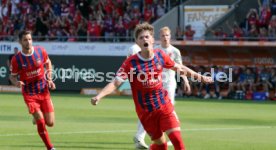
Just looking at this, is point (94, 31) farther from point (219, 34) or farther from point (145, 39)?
point (145, 39)

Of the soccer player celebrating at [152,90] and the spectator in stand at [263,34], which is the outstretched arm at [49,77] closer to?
the soccer player celebrating at [152,90]

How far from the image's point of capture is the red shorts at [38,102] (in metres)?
15.2

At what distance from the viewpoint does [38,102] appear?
1541 centimetres

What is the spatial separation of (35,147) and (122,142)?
77.2 inches

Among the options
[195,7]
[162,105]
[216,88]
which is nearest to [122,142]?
[162,105]

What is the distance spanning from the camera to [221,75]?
36.6m

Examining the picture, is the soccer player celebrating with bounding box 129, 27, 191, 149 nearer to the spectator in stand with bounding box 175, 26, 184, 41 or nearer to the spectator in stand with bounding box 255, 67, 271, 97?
the spectator in stand with bounding box 255, 67, 271, 97

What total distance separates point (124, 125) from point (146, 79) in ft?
31.3

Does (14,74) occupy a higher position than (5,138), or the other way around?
(14,74)

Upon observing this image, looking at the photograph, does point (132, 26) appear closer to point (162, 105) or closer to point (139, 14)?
point (139, 14)

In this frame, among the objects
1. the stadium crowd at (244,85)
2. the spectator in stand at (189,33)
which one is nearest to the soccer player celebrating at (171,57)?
the stadium crowd at (244,85)

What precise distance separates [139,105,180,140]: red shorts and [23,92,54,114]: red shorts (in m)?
3.84

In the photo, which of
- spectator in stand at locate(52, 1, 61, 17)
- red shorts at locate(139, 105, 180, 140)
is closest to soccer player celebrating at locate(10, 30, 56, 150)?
red shorts at locate(139, 105, 180, 140)

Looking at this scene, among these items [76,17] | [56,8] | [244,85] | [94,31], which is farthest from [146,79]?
[56,8]
